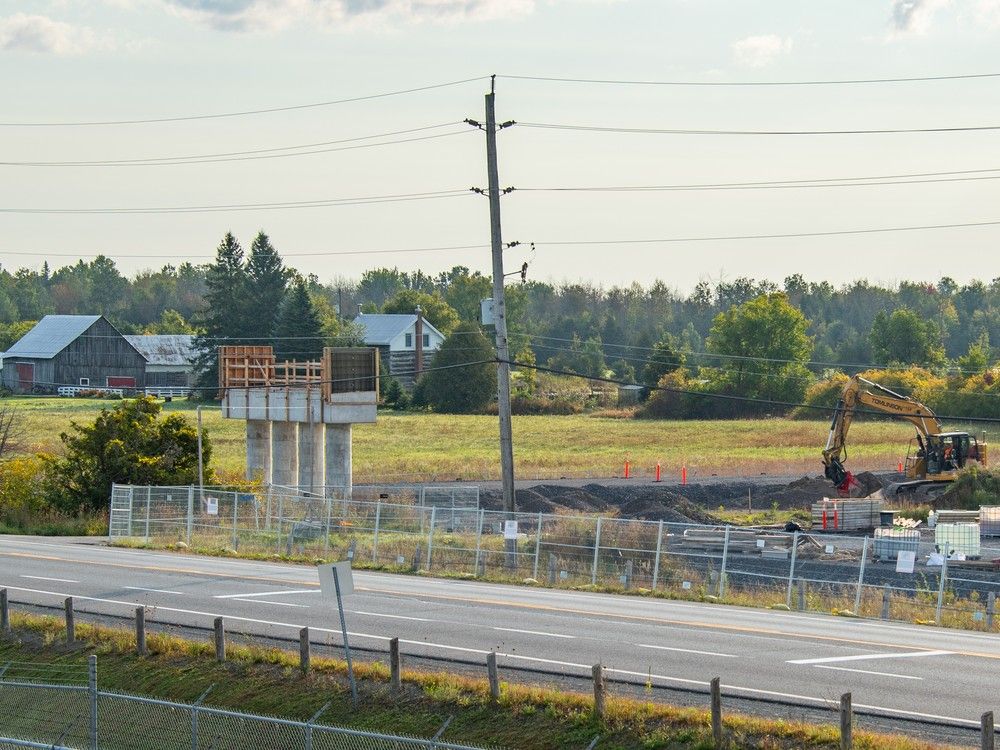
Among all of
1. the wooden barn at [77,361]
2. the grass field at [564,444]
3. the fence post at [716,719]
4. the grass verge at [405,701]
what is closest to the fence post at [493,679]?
the grass verge at [405,701]

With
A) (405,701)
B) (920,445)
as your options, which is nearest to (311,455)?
(920,445)

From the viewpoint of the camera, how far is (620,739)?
17844 millimetres

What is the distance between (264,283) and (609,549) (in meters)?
98.9

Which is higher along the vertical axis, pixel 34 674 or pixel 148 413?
pixel 148 413

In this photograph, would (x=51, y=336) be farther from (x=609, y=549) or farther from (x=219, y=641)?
(x=219, y=641)

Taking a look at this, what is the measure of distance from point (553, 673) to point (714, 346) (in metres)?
113

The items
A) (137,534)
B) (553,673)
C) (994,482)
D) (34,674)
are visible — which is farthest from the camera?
(994,482)

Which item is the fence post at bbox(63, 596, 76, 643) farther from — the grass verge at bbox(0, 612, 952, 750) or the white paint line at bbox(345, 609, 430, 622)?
the white paint line at bbox(345, 609, 430, 622)

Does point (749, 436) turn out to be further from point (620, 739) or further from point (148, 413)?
point (620, 739)

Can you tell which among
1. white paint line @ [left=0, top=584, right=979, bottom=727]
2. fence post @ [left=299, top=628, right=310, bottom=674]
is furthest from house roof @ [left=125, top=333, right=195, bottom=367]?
fence post @ [left=299, top=628, right=310, bottom=674]

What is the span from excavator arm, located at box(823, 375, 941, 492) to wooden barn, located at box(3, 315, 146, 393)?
280ft

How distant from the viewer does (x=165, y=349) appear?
454 ft

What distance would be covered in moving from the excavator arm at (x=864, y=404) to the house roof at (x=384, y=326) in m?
73.8

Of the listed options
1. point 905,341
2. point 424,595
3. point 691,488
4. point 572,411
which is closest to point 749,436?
point 572,411
